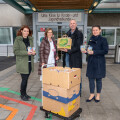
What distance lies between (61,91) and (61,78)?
0.23 metres

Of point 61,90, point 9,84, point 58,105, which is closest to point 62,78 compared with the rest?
point 61,90

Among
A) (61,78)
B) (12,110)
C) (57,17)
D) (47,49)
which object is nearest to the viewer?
(61,78)

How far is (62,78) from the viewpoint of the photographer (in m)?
2.17

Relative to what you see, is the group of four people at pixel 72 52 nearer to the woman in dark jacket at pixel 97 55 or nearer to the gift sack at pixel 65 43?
the woman in dark jacket at pixel 97 55

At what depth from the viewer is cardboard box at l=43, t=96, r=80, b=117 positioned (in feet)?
7.43

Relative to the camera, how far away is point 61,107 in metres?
2.30

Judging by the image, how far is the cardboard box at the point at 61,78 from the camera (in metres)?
2.13

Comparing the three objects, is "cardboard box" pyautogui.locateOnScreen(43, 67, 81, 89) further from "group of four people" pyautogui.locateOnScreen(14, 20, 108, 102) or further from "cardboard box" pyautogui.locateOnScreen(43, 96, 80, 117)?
"group of four people" pyautogui.locateOnScreen(14, 20, 108, 102)

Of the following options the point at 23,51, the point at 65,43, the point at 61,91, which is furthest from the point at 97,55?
the point at 23,51

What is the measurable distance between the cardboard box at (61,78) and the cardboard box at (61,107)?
34cm

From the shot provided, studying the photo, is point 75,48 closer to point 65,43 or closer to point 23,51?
point 65,43

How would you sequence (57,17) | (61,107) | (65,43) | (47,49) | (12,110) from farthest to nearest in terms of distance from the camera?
(57,17) → (47,49) → (12,110) → (65,43) → (61,107)

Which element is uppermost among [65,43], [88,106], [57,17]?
[57,17]

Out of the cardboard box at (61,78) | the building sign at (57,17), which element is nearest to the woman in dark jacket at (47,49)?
the cardboard box at (61,78)
